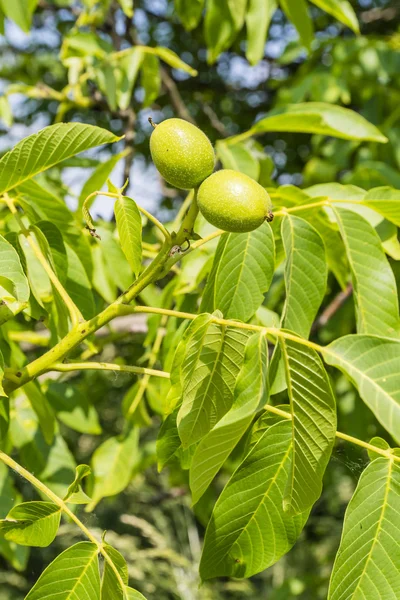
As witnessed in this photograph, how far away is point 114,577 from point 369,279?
2.39ft

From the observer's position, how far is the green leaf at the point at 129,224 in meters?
1.04

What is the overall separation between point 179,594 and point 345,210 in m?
4.77

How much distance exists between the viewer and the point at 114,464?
2.05 m

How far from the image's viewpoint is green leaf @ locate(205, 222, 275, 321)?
1249mm

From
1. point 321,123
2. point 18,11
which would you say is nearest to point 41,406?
A: point 321,123

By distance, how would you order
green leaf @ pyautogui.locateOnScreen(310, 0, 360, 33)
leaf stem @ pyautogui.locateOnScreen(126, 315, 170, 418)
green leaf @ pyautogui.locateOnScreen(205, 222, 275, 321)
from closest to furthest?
green leaf @ pyautogui.locateOnScreen(205, 222, 275, 321), leaf stem @ pyautogui.locateOnScreen(126, 315, 170, 418), green leaf @ pyautogui.locateOnScreen(310, 0, 360, 33)

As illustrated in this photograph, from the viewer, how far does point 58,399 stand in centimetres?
195

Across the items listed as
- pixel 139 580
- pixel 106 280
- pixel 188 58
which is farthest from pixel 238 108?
pixel 139 580

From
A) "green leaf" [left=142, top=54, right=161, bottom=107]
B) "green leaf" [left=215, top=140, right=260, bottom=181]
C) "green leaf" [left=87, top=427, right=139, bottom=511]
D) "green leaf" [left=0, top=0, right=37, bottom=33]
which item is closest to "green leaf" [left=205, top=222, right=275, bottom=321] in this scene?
"green leaf" [left=215, top=140, right=260, bottom=181]

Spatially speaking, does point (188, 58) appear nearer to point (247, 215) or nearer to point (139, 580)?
point (139, 580)

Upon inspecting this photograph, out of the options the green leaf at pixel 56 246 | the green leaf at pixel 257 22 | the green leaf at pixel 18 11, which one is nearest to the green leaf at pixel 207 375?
the green leaf at pixel 56 246

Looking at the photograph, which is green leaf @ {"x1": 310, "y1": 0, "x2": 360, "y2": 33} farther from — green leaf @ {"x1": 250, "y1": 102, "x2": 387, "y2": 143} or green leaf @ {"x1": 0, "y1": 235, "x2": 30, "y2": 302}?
green leaf @ {"x1": 0, "y1": 235, "x2": 30, "y2": 302}

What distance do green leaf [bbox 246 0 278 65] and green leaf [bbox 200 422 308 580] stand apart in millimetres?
Result: 1635

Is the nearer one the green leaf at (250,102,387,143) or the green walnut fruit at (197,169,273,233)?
the green walnut fruit at (197,169,273,233)
